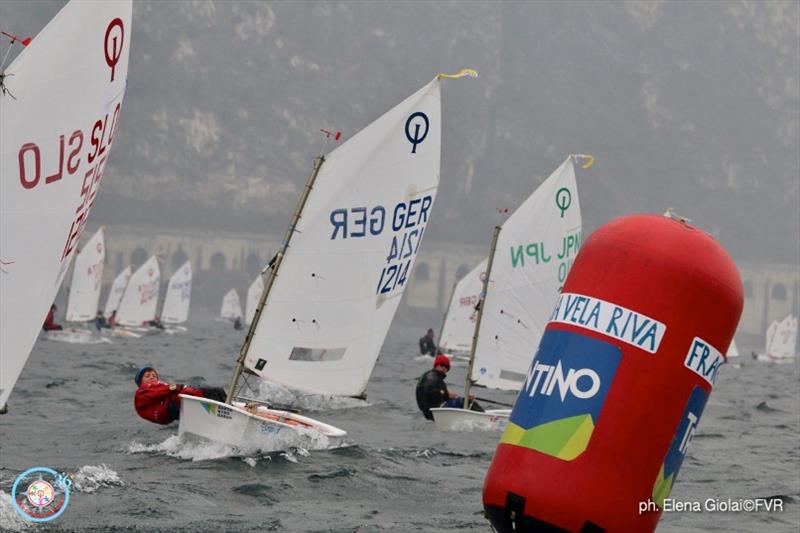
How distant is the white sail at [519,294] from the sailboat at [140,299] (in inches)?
1563

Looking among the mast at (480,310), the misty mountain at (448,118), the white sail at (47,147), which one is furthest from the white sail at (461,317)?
the misty mountain at (448,118)

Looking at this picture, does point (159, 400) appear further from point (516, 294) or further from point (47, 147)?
point (516, 294)

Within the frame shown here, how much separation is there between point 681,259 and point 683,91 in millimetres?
196663

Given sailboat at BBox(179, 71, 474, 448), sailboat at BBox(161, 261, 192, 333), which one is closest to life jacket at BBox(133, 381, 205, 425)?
sailboat at BBox(179, 71, 474, 448)

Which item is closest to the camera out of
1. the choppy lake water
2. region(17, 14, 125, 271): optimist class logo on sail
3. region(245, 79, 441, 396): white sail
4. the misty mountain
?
region(17, 14, 125, 271): optimist class logo on sail

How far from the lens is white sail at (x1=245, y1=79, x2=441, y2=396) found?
1545 centimetres

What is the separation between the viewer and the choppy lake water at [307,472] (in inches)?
400

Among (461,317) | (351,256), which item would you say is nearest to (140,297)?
(461,317)

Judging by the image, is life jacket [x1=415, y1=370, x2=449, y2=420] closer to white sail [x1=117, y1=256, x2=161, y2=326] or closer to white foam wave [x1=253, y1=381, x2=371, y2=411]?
white foam wave [x1=253, y1=381, x2=371, y2=411]

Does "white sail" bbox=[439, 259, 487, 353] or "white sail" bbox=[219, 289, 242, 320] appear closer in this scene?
"white sail" bbox=[439, 259, 487, 353]

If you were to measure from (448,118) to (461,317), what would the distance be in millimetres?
138259

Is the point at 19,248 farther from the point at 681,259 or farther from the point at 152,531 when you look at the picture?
Result: the point at 681,259

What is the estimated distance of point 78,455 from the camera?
1352 centimetres

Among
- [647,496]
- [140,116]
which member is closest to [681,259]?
[647,496]
